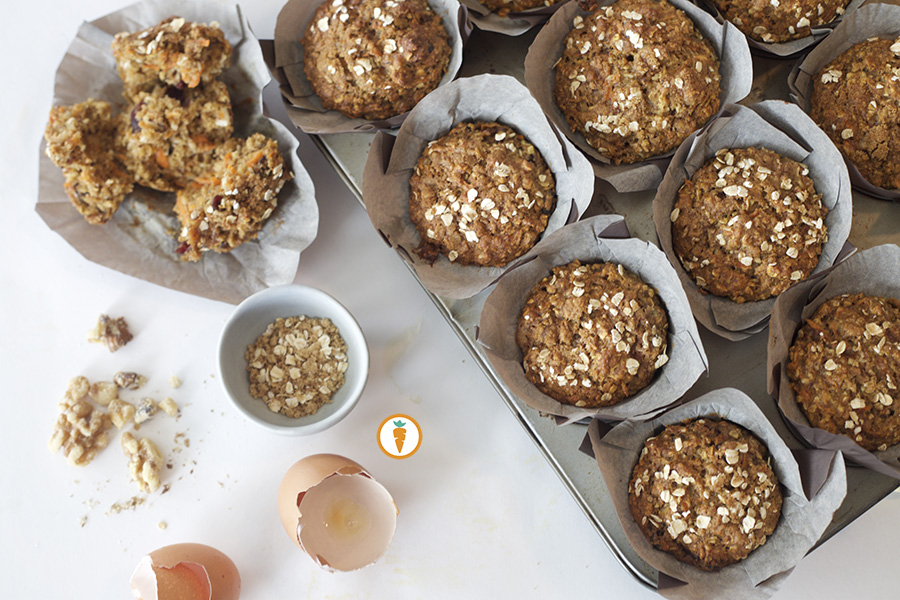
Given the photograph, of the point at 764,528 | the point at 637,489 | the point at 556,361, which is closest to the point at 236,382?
the point at 556,361

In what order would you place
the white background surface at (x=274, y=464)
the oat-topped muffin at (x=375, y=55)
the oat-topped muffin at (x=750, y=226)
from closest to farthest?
the oat-topped muffin at (x=750, y=226) < the oat-topped muffin at (x=375, y=55) < the white background surface at (x=274, y=464)

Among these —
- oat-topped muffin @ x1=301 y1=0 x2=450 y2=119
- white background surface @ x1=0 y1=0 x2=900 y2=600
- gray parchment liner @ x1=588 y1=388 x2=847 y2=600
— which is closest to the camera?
gray parchment liner @ x1=588 y1=388 x2=847 y2=600

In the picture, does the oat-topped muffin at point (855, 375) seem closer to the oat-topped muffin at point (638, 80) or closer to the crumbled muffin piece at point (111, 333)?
the oat-topped muffin at point (638, 80)

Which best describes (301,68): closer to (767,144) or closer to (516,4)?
(516,4)

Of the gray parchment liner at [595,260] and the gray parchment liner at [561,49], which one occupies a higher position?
the gray parchment liner at [561,49]

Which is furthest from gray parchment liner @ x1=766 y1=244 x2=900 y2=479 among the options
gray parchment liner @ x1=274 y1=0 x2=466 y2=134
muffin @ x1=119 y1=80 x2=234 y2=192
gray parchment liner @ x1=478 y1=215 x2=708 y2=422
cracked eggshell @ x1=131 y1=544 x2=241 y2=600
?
muffin @ x1=119 y1=80 x2=234 y2=192

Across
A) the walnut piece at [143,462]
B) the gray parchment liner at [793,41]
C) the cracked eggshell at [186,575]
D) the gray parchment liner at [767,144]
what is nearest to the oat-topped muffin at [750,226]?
the gray parchment liner at [767,144]

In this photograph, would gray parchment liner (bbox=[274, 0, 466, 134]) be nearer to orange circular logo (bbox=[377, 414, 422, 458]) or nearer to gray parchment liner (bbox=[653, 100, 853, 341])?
gray parchment liner (bbox=[653, 100, 853, 341])

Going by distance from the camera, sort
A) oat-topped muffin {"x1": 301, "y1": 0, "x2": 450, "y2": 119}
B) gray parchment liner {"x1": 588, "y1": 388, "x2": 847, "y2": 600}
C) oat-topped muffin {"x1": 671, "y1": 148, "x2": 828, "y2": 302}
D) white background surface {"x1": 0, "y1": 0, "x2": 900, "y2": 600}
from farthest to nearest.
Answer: white background surface {"x1": 0, "y1": 0, "x2": 900, "y2": 600}
oat-topped muffin {"x1": 301, "y1": 0, "x2": 450, "y2": 119}
oat-topped muffin {"x1": 671, "y1": 148, "x2": 828, "y2": 302}
gray parchment liner {"x1": 588, "y1": 388, "x2": 847, "y2": 600}
